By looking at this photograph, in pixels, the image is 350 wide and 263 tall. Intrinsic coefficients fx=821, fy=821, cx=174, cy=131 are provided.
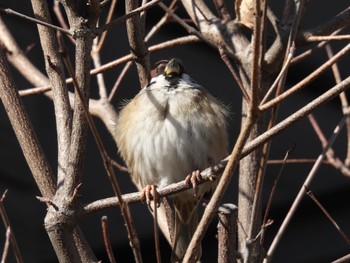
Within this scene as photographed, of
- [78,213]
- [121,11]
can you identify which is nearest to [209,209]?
[78,213]

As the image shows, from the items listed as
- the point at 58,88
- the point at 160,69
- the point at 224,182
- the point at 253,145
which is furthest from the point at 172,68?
the point at 224,182

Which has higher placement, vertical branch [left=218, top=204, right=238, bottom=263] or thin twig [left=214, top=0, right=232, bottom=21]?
thin twig [left=214, top=0, right=232, bottom=21]

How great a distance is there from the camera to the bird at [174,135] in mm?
3264

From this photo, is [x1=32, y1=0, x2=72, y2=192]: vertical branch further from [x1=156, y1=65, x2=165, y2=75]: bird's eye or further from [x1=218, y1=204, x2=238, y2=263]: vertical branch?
[x1=156, y1=65, x2=165, y2=75]: bird's eye

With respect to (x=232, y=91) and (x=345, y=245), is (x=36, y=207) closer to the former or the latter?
(x=232, y=91)

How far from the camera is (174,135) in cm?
326

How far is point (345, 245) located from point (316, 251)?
207 mm

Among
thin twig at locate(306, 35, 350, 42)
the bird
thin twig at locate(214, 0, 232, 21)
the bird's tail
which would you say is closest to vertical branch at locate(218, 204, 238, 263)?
the bird's tail

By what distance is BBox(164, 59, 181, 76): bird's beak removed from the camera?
3.46 metres

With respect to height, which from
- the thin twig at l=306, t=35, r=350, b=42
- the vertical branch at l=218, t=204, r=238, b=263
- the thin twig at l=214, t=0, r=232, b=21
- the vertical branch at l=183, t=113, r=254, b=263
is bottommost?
the vertical branch at l=218, t=204, r=238, b=263

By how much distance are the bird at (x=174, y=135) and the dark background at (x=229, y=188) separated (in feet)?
5.79

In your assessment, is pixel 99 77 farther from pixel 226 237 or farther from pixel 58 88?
pixel 226 237

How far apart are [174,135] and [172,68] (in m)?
0.35

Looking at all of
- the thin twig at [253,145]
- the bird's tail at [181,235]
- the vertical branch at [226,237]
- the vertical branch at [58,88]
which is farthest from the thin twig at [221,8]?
the vertical branch at [226,237]
